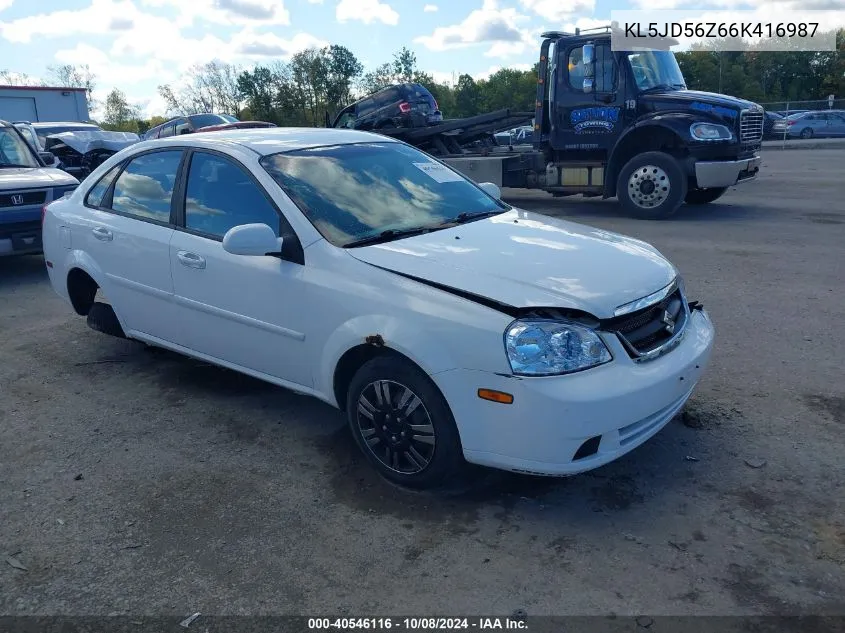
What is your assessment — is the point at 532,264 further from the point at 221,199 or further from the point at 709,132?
the point at 709,132

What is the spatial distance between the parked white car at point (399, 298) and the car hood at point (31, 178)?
3937 mm

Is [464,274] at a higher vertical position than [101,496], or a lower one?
higher

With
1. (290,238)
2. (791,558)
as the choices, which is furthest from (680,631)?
(290,238)

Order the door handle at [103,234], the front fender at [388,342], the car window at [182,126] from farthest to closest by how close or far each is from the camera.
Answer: the car window at [182,126] < the door handle at [103,234] < the front fender at [388,342]

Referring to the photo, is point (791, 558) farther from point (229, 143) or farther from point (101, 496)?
point (229, 143)

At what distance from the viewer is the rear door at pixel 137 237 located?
4582 millimetres

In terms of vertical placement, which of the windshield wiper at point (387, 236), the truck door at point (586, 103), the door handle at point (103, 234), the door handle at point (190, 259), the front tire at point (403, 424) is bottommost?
the front tire at point (403, 424)

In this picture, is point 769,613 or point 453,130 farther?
point 453,130

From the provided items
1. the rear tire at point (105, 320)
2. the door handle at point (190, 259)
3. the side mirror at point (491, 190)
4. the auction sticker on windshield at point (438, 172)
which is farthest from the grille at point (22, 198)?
the side mirror at point (491, 190)

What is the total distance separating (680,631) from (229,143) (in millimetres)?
3500

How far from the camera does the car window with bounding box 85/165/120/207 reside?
17.0 feet

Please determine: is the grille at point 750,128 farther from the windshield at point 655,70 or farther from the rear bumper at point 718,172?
the windshield at point 655,70

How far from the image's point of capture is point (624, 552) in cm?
301

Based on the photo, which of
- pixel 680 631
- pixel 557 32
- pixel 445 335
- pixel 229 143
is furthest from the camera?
pixel 557 32
